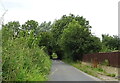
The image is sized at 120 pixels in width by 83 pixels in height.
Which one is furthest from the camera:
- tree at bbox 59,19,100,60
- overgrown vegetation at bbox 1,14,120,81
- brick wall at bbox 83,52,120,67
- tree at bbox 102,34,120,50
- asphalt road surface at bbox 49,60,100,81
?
tree at bbox 102,34,120,50

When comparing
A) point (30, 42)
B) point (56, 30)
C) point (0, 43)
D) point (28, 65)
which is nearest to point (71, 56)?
point (56, 30)

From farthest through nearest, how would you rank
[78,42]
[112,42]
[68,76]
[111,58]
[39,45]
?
[112,42]
[39,45]
[78,42]
[111,58]
[68,76]

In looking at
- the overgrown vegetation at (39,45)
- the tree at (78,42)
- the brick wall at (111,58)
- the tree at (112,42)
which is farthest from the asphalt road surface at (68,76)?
the tree at (112,42)

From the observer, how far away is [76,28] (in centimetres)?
5456

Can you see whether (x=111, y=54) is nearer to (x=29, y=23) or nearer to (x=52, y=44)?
(x=29, y=23)

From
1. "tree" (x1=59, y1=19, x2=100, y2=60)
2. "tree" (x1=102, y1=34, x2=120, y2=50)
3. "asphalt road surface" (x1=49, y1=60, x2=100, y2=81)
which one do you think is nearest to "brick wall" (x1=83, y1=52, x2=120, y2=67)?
"asphalt road surface" (x1=49, y1=60, x2=100, y2=81)

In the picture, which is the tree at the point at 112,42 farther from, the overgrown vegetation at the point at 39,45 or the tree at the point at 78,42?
the tree at the point at 78,42

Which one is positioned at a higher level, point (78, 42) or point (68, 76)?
point (78, 42)

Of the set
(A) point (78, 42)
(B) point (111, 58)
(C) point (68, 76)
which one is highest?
(A) point (78, 42)

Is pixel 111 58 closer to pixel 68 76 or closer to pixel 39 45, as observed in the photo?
pixel 68 76

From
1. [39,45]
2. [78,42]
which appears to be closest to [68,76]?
[78,42]

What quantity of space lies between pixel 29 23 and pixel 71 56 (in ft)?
35.3

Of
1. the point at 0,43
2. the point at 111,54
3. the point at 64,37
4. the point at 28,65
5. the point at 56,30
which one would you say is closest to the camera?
the point at 0,43

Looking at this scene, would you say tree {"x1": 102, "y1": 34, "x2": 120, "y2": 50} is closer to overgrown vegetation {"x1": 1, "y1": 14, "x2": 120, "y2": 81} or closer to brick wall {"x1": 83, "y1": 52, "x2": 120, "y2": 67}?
overgrown vegetation {"x1": 1, "y1": 14, "x2": 120, "y2": 81}
